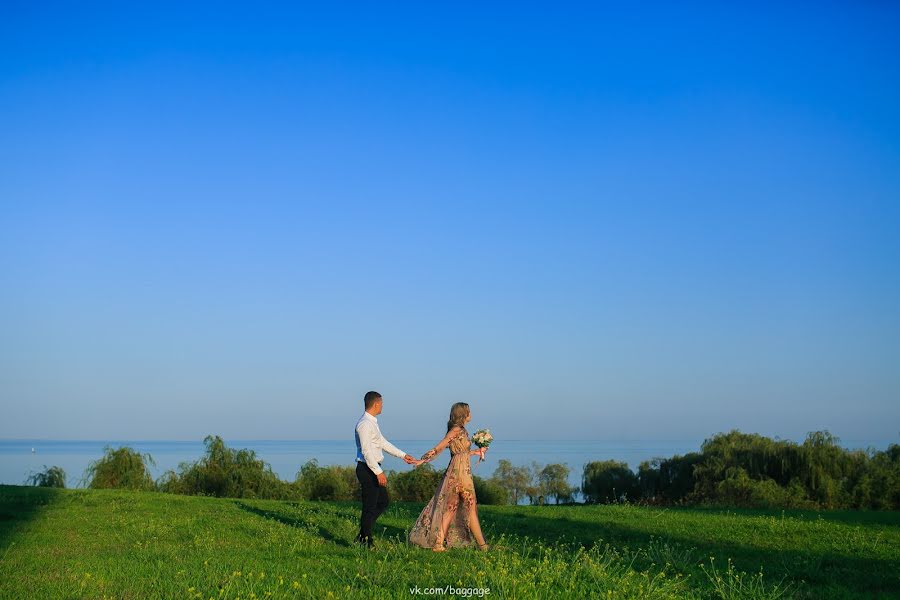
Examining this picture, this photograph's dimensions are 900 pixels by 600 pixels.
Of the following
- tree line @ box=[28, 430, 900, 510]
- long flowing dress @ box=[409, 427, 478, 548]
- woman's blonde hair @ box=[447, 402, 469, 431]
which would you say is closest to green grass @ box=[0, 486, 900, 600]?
long flowing dress @ box=[409, 427, 478, 548]

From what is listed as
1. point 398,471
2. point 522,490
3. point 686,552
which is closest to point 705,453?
point 522,490

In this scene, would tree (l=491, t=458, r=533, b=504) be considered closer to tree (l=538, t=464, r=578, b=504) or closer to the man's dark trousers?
tree (l=538, t=464, r=578, b=504)

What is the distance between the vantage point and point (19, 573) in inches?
421

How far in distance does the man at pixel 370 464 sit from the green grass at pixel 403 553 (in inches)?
19.9

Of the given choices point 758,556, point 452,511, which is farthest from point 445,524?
point 758,556

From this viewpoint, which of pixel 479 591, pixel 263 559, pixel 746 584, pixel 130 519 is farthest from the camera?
pixel 130 519

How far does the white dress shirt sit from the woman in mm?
802

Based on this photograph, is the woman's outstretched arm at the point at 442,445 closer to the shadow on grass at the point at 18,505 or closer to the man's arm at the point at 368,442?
the man's arm at the point at 368,442

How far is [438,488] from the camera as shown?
13.7 meters

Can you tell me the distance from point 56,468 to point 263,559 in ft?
84.0

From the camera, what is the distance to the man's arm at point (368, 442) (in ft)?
44.7

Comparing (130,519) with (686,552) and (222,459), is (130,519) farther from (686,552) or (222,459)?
(222,459)

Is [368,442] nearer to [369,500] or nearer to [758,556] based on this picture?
[369,500]

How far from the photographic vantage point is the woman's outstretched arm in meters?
13.7
